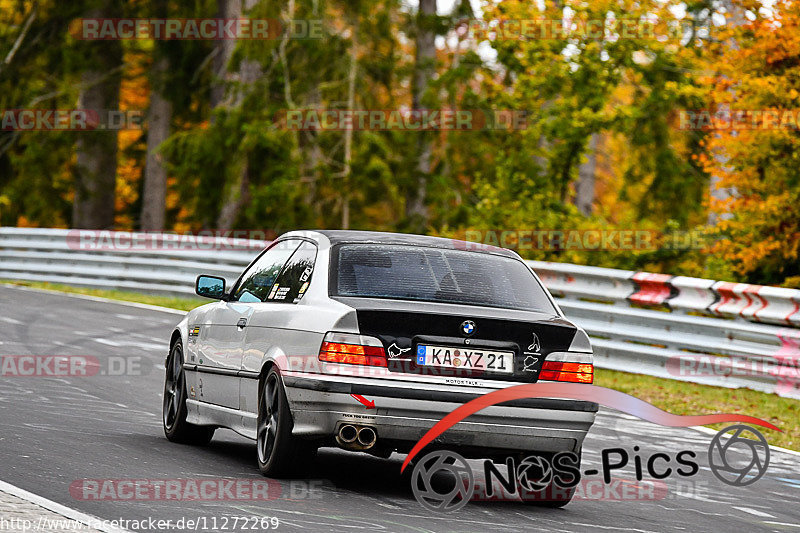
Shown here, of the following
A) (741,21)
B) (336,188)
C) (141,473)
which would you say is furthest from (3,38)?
(141,473)

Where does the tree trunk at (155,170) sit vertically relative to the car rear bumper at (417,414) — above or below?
above

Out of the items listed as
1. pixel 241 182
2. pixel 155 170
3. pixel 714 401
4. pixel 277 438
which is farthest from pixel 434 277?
pixel 155 170

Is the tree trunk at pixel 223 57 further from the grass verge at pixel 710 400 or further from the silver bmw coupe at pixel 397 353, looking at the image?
the silver bmw coupe at pixel 397 353

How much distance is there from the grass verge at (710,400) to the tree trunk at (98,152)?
2382 centimetres

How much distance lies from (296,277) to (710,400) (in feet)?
22.1

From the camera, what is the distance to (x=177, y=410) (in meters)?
9.67

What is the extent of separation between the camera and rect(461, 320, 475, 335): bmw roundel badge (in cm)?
757

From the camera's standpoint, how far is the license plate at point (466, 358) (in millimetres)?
7535

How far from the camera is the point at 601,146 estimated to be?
59.3 metres

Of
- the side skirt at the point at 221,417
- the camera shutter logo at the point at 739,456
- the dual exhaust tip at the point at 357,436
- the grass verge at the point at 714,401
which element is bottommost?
the camera shutter logo at the point at 739,456

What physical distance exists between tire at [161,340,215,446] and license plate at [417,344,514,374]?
8.47 feet

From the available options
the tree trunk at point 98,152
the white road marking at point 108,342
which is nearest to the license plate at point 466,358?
the white road marking at point 108,342

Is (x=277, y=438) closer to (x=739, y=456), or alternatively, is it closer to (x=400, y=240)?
(x=400, y=240)

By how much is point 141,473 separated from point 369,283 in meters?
1.67
